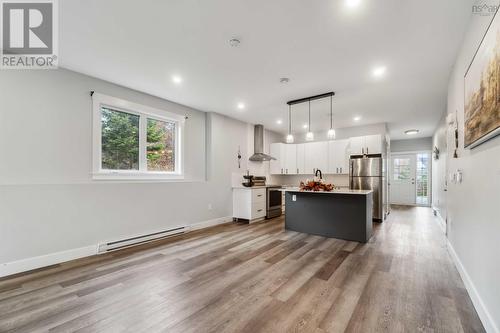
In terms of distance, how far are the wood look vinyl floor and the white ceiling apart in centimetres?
260

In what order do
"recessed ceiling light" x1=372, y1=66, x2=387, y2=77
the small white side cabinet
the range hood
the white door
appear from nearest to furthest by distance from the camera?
"recessed ceiling light" x1=372, y1=66, x2=387, y2=77 → the small white side cabinet → the range hood → the white door

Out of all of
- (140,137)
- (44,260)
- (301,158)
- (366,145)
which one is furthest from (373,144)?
(44,260)

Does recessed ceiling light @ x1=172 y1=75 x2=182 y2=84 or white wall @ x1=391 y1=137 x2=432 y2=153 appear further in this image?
white wall @ x1=391 y1=137 x2=432 y2=153

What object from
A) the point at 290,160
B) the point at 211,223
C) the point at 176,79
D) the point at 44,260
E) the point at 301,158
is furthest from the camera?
the point at 290,160

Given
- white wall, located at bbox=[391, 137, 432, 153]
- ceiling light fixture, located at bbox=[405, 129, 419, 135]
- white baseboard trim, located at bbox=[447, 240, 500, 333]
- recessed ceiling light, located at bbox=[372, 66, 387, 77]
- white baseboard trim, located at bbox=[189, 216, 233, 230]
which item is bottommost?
white baseboard trim, located at bbox=[189, 216, 233, 230]

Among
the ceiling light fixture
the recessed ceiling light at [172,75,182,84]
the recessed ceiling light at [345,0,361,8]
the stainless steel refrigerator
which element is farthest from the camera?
the ceiling light fixture

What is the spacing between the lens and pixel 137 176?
401cm

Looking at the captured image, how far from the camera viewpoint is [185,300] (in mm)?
2100

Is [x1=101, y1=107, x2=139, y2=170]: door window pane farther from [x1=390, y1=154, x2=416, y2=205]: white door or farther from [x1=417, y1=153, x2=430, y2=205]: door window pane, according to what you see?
[x1=417, y1=153, x2=430, y2=205]: door window pane

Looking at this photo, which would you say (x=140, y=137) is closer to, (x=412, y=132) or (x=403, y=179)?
(x=412, y=132)

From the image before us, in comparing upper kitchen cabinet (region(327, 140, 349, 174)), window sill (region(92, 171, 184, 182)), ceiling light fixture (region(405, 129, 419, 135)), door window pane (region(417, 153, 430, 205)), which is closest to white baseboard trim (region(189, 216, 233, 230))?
window sill (region(92, 171, 184, 182))

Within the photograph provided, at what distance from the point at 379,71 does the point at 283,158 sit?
4419 millimetres

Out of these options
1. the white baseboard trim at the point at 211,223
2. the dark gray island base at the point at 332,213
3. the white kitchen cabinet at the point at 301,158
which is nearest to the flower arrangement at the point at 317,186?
the dark gray island base at the point at 332,213

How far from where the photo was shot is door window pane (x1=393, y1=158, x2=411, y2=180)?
8.65 m
